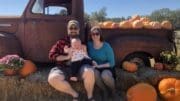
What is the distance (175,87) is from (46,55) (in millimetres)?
2672

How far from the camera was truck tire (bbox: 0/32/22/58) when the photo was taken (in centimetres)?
753

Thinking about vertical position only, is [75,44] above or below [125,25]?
below

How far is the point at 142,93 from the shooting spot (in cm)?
662

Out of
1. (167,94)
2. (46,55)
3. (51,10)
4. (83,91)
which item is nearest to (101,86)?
(83,91)

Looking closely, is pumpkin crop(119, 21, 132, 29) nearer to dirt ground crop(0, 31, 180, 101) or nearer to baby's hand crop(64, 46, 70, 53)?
dirt ground crop(0, 31, 180, 101)

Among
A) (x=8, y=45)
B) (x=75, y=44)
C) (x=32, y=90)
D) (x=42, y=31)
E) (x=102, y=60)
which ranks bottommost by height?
(x=32, y=90)

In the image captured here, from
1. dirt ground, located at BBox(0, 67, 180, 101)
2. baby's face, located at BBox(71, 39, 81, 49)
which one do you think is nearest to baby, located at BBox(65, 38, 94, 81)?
baby's face, located at BBox(71, 39, 81, 49)

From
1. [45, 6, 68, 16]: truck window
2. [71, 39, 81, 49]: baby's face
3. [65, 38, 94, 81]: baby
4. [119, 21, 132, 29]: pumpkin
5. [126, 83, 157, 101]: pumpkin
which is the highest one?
[45, 6, 68, 16]: truck window

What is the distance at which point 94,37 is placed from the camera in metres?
6.57

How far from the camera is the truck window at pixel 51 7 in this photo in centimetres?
784

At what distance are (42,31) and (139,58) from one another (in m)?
2.11

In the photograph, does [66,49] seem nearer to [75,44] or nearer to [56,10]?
[75,44]

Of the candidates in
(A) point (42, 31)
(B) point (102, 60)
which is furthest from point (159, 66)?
(A) point (42, 31)

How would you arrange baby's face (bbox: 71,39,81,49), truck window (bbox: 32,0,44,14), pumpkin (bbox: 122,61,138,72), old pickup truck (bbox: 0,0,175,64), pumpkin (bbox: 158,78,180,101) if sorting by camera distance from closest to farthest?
baby's face (bbox: 71,39,81,49) < pumpkin (bbox: 158,78,180,101) < pumpkin (bbox: 122,61,138,72) < old pickup truck (bbox: 0,0,175,64) < truck window (bbox: 32,0,44,14)
